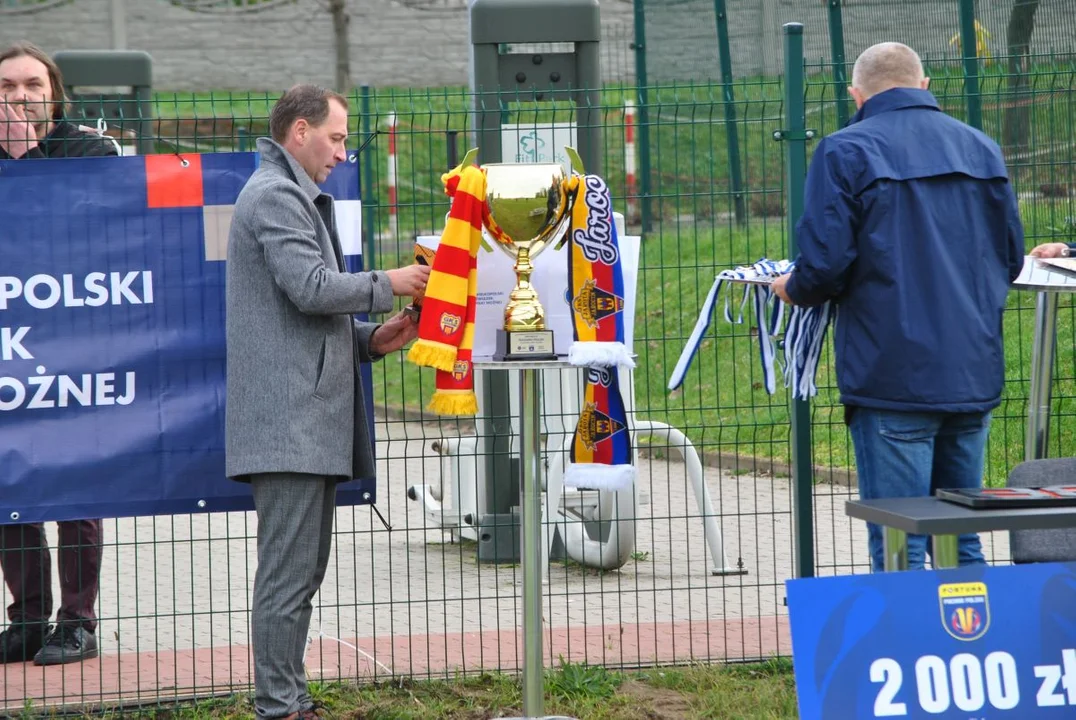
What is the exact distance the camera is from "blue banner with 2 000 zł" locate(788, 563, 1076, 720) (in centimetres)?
341

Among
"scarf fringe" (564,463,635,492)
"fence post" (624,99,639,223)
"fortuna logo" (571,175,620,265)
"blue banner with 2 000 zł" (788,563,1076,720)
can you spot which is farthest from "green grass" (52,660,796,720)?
"fence post" (624,99,639,223)

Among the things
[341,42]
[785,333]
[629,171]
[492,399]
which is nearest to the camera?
[785,333]

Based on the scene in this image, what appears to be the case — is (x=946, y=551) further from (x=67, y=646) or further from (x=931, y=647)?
(x=67, y=646)

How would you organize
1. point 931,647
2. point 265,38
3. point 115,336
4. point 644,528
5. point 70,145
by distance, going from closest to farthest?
point 931,647 < point 115,336 < point 70,145 < point 644,528 < point 265,38

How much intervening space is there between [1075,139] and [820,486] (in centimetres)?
348

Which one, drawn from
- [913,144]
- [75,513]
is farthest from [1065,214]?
[75,513]

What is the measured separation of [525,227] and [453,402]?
57cm

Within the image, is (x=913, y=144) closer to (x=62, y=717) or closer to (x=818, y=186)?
(x=818, y=186)

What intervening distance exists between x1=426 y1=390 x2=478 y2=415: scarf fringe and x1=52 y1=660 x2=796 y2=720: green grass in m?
1.22

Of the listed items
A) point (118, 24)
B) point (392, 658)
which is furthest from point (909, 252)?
point (118, 24)

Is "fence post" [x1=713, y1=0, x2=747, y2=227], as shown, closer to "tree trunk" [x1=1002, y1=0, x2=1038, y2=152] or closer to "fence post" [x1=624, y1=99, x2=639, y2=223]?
"fence post" [x1=624, y1=99, x2=639, y2=223]

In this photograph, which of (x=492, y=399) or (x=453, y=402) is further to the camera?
(x=492, y=399)

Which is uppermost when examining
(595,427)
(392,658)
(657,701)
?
(595,427)

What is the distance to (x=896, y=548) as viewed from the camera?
3.60 meters
